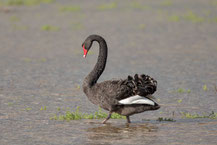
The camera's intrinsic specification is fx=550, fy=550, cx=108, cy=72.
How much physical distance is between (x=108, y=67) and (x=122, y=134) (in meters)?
6.84

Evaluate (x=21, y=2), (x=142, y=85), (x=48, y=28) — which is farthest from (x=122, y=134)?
(x=21, y=2)

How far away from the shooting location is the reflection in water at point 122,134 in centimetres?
732

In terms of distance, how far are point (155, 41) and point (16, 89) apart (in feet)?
27.6

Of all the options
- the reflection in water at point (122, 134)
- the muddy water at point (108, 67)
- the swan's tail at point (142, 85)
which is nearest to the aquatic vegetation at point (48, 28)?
the muddy water at point (108, 67)

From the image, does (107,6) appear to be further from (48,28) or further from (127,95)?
(127,95)

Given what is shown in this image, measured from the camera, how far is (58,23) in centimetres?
2430

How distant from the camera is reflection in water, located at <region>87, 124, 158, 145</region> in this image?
7.32 metres

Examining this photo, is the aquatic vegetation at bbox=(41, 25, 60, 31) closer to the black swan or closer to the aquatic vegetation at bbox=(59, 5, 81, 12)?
the aquatic vegetation at bbox=(59, 5, 81, 12)

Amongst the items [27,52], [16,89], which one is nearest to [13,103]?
[16,89]

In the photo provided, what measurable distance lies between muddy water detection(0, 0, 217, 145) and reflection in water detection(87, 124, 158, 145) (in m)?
0.01

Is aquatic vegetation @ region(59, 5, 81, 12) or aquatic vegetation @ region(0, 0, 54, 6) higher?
aquatic vegetation @ region(0, 0, 54, 6)

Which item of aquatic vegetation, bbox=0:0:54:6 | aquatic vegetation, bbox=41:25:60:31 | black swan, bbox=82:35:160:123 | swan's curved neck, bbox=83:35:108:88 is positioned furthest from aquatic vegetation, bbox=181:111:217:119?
aquatic vegetation, bbox=0:0:54:6

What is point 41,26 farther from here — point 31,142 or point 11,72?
point 31,142

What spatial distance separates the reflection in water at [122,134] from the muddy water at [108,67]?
1 cm
